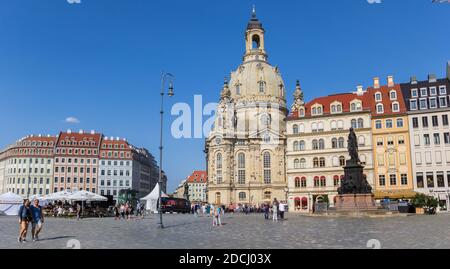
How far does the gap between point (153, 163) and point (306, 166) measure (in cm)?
8702

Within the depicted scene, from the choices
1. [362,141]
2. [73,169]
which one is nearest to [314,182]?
[362,141]

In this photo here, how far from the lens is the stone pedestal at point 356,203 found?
38281mm

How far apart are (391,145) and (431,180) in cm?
774

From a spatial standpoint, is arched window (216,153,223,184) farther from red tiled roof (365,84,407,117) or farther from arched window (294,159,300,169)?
red tiled roof (365,84,407,117)

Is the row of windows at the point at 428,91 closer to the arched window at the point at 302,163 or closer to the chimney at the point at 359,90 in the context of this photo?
the chimney at the point at 359,90

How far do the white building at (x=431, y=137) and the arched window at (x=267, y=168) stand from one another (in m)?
40.9

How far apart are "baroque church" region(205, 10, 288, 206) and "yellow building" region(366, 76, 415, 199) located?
31.7 metres

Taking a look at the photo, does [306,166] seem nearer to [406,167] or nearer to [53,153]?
[406,167]

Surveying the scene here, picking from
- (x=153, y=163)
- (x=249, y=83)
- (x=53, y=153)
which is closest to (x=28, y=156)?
(x=53, y=153)

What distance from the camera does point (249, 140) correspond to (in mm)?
103250

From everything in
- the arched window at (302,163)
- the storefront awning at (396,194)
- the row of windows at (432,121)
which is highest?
the row of windows at (432,121)

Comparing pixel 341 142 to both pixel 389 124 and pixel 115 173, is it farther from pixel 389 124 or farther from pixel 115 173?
pixel 115 173

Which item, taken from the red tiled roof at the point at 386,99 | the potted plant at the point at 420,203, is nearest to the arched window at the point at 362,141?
the red tiled roof at the point at 386,99

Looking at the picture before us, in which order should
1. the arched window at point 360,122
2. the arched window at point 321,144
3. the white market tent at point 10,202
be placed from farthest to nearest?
the arched window at point 321,144
the arched window at point 360,122
the white market tent at point 10,202
